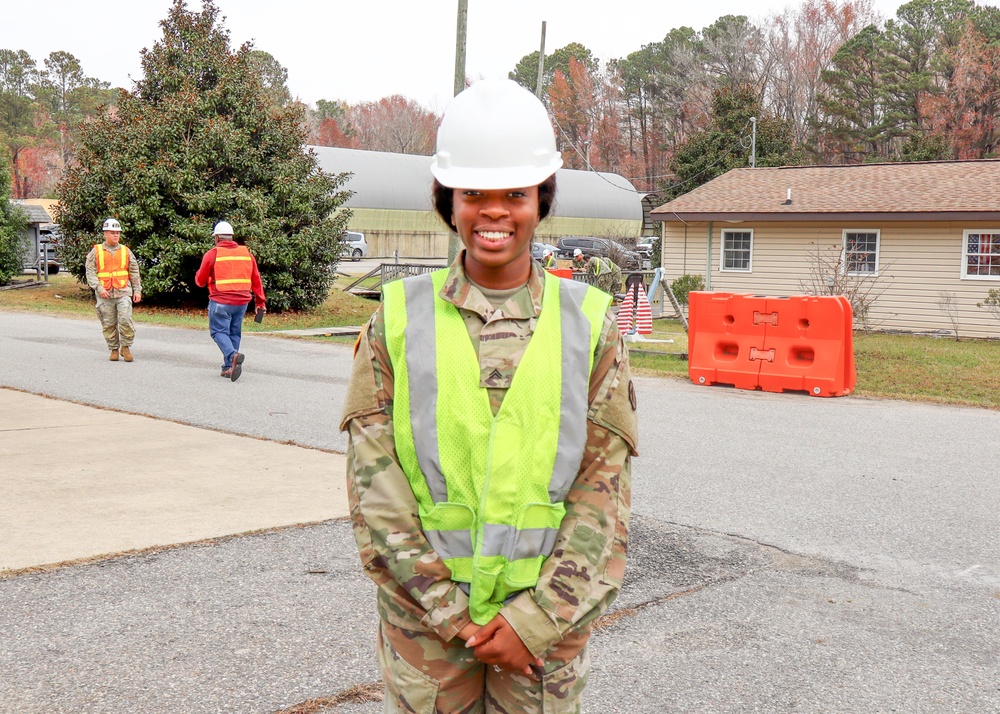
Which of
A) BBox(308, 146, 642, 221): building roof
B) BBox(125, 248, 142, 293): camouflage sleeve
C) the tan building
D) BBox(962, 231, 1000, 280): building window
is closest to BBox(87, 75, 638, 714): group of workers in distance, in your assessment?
BBox(125, 248, 142, 293): camouflage sleeve

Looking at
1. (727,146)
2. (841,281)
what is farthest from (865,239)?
(727,146)

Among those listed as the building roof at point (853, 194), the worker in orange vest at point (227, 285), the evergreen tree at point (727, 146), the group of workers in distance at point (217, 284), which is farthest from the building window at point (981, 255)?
the worker in orange vest at point (227, 285)

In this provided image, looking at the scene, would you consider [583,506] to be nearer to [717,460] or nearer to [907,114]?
[717,460]

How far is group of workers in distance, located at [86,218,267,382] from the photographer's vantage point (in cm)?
1295

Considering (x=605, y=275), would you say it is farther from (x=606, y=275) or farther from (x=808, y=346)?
(x=808, y=346)

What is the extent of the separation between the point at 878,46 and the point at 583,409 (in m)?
64.4

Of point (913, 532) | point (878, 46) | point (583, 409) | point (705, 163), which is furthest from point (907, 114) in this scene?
point (583, 409)

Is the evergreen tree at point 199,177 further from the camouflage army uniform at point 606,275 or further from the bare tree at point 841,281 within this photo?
the bare tree at point 841,281

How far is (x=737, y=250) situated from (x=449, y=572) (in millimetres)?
26629

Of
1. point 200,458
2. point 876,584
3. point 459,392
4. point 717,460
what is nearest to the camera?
point 459,392

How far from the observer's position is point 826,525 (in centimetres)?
654

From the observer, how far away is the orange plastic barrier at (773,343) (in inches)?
500

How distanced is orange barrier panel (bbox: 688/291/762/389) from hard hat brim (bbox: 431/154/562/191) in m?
11.3

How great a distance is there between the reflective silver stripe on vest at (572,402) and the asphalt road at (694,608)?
73.6 inches
